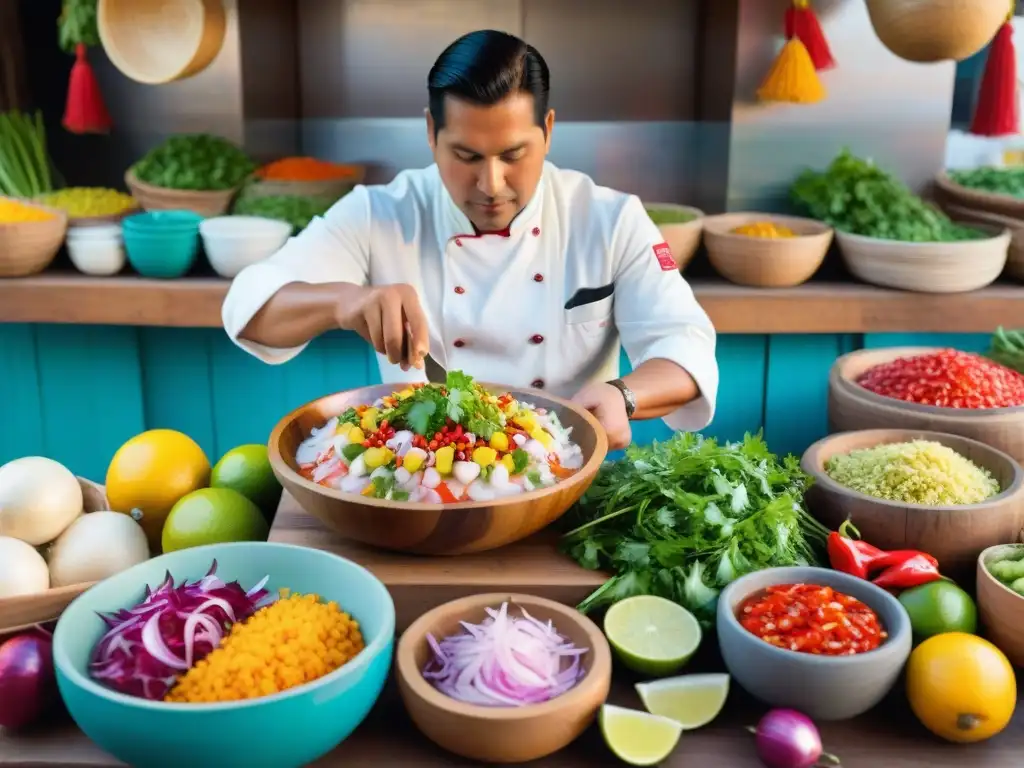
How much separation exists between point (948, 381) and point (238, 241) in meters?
2.09

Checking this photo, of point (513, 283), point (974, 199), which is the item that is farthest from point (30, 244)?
point (974, 199)

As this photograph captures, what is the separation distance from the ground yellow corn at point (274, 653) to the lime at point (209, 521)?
0.31 metres

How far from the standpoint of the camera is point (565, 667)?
3.83 feet

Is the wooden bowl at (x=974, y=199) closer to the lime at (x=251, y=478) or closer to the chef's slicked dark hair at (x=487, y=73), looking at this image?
the chef's slicked dark hair at (x=487, y=73)

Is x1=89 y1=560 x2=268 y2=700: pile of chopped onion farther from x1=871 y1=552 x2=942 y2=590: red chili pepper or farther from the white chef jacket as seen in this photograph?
the white chef jacket

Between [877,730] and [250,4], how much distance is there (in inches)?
131

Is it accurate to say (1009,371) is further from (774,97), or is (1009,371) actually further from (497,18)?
(497,18)

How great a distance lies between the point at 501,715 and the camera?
3.45 feet

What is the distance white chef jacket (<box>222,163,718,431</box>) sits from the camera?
2.16 m

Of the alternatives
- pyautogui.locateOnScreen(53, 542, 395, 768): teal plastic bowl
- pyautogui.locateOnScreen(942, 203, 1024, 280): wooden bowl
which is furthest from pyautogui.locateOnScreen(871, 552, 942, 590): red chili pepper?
pyautogui.locateOnScreen(942, 203, 1024, 280): wooden bowl

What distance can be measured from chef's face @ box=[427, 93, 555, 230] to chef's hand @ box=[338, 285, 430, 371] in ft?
1.08

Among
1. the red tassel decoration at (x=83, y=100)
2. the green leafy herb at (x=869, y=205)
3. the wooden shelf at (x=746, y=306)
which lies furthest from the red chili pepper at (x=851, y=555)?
the red tassel decoration at (x=83, y=100)

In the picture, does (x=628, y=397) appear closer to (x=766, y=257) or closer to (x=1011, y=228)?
(x=766, y=257)

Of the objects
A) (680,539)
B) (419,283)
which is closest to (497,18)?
(419,283)
